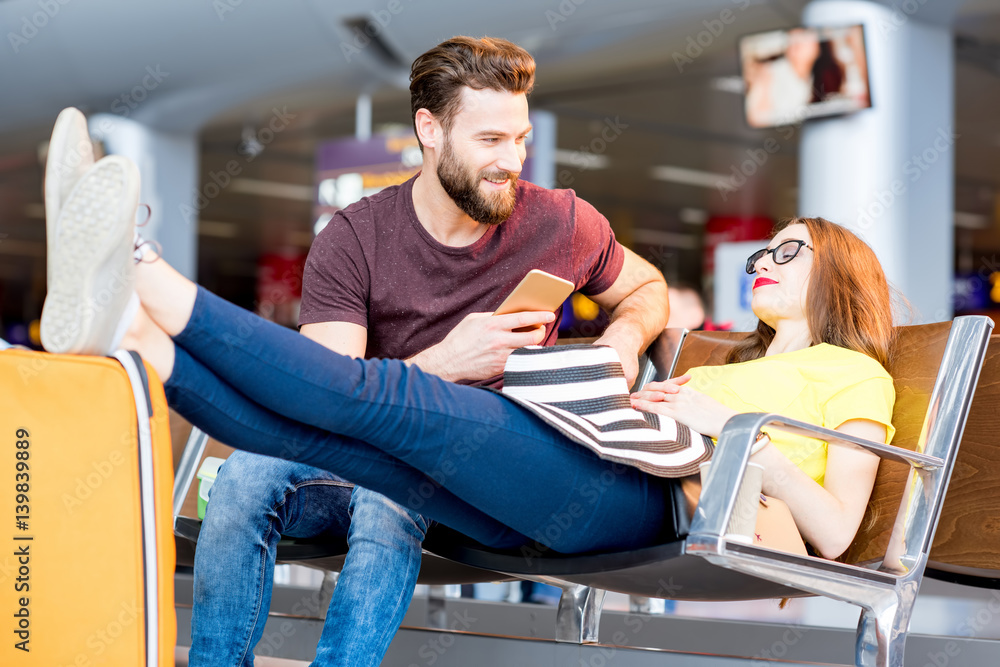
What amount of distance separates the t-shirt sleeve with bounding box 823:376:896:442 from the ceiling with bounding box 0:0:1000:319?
3374 millimetres

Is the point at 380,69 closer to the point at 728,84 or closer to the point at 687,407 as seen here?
the point at 728,84

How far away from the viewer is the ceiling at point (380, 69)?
498 centimetres

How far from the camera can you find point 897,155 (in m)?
4.64

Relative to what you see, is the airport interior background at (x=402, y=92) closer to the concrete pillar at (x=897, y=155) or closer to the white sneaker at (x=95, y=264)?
the concrete pillar at (x=897, y=155)

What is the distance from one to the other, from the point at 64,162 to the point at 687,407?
979 millimetres

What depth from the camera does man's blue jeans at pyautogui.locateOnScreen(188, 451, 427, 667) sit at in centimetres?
147

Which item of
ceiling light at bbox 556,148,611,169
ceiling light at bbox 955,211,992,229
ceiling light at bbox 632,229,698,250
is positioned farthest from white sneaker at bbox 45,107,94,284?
ceiling light at bbox 632,229,698,250

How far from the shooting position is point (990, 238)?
41.1 ft

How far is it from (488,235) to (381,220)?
228 millimetres

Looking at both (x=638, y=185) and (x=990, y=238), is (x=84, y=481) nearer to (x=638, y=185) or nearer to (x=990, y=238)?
(x=638, y=185)

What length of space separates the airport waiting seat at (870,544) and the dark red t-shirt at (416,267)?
481mm

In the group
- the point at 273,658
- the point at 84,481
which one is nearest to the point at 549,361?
the point at 84,481

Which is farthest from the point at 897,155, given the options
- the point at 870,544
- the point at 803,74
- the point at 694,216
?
the point at 694,216

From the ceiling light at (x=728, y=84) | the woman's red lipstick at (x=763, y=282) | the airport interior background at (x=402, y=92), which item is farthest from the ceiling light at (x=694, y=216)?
the woman's red lipstick at (x=763, y=282)
